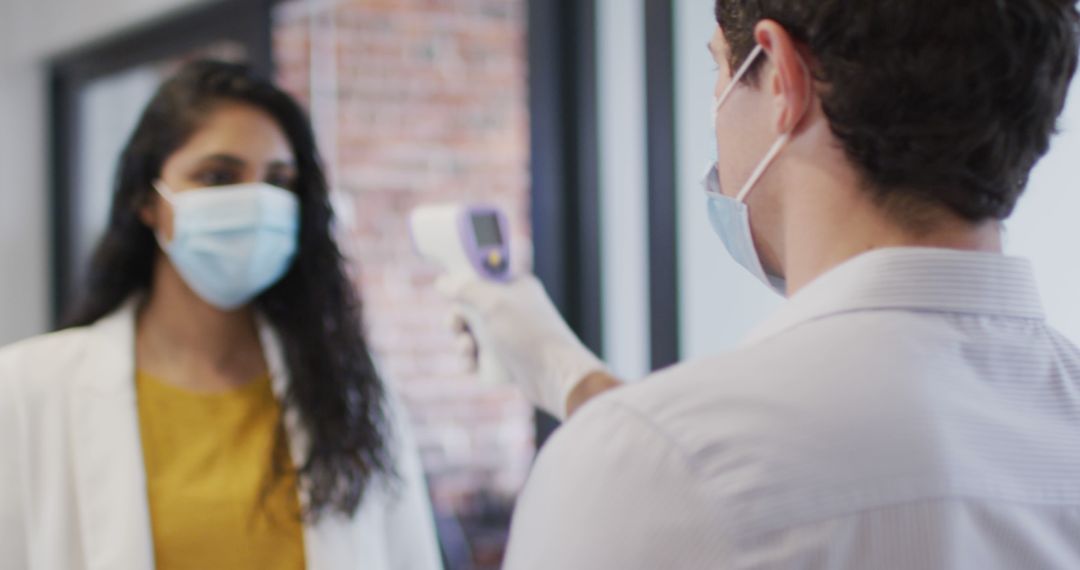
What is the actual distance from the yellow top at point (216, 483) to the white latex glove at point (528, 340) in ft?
1.04

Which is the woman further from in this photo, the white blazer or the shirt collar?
the shirt collar

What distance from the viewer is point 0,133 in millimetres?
3559

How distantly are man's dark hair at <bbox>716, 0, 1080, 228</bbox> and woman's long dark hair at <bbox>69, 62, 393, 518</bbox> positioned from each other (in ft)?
3.39

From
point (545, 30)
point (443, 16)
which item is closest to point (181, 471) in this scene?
point (545, 30)

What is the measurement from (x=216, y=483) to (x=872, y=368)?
3.54ft

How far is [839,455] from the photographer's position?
541mm

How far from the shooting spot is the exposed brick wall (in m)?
3.13

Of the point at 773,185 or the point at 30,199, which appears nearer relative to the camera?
the point at 773,185

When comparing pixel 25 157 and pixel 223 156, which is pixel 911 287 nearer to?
pixel 223 156

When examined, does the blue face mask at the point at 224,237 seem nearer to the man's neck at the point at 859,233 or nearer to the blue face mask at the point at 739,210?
the blue face mask at the point at 739,210

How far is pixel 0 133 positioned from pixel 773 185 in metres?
3.45

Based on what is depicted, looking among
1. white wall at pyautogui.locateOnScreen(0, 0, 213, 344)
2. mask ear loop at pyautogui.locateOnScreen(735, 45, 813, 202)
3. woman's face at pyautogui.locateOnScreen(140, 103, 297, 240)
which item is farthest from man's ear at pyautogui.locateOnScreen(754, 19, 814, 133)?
white wall at pyautogui.locateOnScreen(0, 0, 213, 344)

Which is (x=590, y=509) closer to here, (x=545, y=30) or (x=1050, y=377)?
(x=1050, y=377)

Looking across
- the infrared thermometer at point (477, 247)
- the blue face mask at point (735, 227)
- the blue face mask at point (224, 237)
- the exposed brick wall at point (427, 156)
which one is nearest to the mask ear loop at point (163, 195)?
the blue face mask at point (224, 237)
